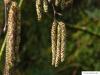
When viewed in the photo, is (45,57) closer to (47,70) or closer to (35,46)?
(35,46)

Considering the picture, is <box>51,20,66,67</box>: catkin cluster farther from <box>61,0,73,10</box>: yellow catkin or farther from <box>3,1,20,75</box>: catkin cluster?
<box>3,1,20,75</box>: catkin cluster

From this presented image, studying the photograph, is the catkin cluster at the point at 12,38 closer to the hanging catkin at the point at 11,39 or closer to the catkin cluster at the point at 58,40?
the hanging catkin at the point at 11,39

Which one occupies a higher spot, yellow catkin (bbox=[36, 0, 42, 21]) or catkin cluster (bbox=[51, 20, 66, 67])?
yellow catkin (bbox=[36, 0, 42, 21])

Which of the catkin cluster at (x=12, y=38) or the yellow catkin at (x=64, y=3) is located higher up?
the yellow catkin at (x=64, y=3)

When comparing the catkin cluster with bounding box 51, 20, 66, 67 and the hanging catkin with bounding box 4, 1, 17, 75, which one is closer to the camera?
the hanging catkin with bounding box 4, 1, 17, 75

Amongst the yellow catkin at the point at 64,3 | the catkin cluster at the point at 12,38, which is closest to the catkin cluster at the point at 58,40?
the yellow catkin at the point at 64,3

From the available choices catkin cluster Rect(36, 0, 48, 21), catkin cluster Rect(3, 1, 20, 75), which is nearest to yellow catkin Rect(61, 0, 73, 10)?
catkin cluster Rect(36, 0, 48, 21)

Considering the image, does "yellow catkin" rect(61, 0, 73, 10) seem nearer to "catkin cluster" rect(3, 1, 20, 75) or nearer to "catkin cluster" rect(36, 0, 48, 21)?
"catkin cluster" rect(36, 0, 48, 21)
